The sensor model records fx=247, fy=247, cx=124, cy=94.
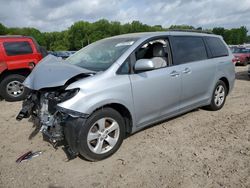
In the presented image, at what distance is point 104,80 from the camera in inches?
136

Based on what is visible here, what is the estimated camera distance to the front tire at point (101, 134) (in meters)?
3.31

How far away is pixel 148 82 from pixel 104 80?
806mm

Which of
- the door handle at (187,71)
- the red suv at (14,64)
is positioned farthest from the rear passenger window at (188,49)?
the red suv at (14,64)

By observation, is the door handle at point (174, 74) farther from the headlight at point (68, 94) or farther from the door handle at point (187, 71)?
the headlight at point (68, 94)

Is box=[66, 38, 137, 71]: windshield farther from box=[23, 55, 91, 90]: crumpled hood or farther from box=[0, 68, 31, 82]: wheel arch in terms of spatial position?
box=[0, 68, 31, 82]: wheel arch

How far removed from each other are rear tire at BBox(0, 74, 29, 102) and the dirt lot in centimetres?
261

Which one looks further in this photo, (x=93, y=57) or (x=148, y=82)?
(x=93, y=57)

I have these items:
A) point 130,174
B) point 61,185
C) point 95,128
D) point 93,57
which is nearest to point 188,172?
point 130,174

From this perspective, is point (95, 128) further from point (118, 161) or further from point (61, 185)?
point (61, 185)

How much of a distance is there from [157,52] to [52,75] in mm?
1970

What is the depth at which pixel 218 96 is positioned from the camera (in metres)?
5.67

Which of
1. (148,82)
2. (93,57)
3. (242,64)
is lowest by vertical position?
(242,64)

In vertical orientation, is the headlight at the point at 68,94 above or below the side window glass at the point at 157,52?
below

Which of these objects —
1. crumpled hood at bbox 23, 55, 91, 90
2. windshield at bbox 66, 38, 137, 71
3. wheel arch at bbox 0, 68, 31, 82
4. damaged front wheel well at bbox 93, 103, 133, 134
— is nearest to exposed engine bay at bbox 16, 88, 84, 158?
crumpled hood at bbox 23, 55, 91, 90
